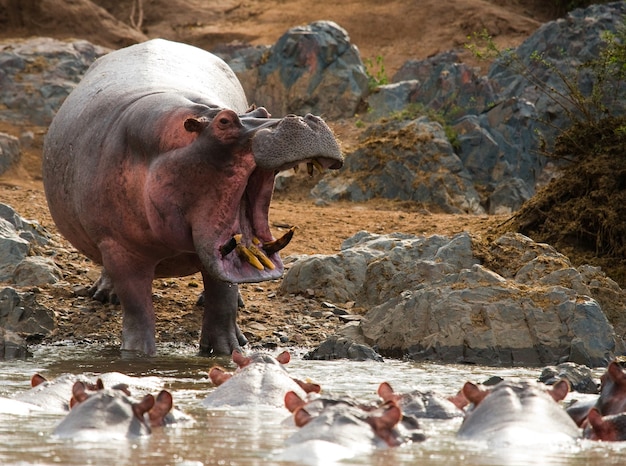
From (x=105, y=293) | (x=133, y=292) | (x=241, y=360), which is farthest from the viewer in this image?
(x=105, y=293)

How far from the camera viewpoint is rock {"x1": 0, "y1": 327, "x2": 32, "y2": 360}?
730 centimetres

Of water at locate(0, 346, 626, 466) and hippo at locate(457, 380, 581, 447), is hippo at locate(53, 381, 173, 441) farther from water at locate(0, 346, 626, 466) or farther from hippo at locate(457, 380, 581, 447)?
hippo at locate(457, 380, 581, 447)

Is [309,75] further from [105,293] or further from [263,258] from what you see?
[263,258]

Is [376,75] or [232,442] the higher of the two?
[232,442]

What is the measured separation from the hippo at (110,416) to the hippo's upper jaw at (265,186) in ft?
6.21

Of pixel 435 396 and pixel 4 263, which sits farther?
pixel 4 263

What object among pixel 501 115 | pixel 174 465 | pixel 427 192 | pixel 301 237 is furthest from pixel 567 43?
pixel 174 465

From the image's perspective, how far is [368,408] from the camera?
4.59m

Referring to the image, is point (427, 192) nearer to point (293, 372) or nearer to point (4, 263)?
point (4, 263)

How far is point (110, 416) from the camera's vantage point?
441 centimetres

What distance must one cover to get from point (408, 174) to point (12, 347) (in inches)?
299

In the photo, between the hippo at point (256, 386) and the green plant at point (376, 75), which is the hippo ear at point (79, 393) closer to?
the hippo at point (256, 386)

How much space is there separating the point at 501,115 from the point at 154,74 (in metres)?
7.99

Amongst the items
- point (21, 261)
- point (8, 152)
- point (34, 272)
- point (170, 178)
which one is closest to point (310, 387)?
point (170, 178)
